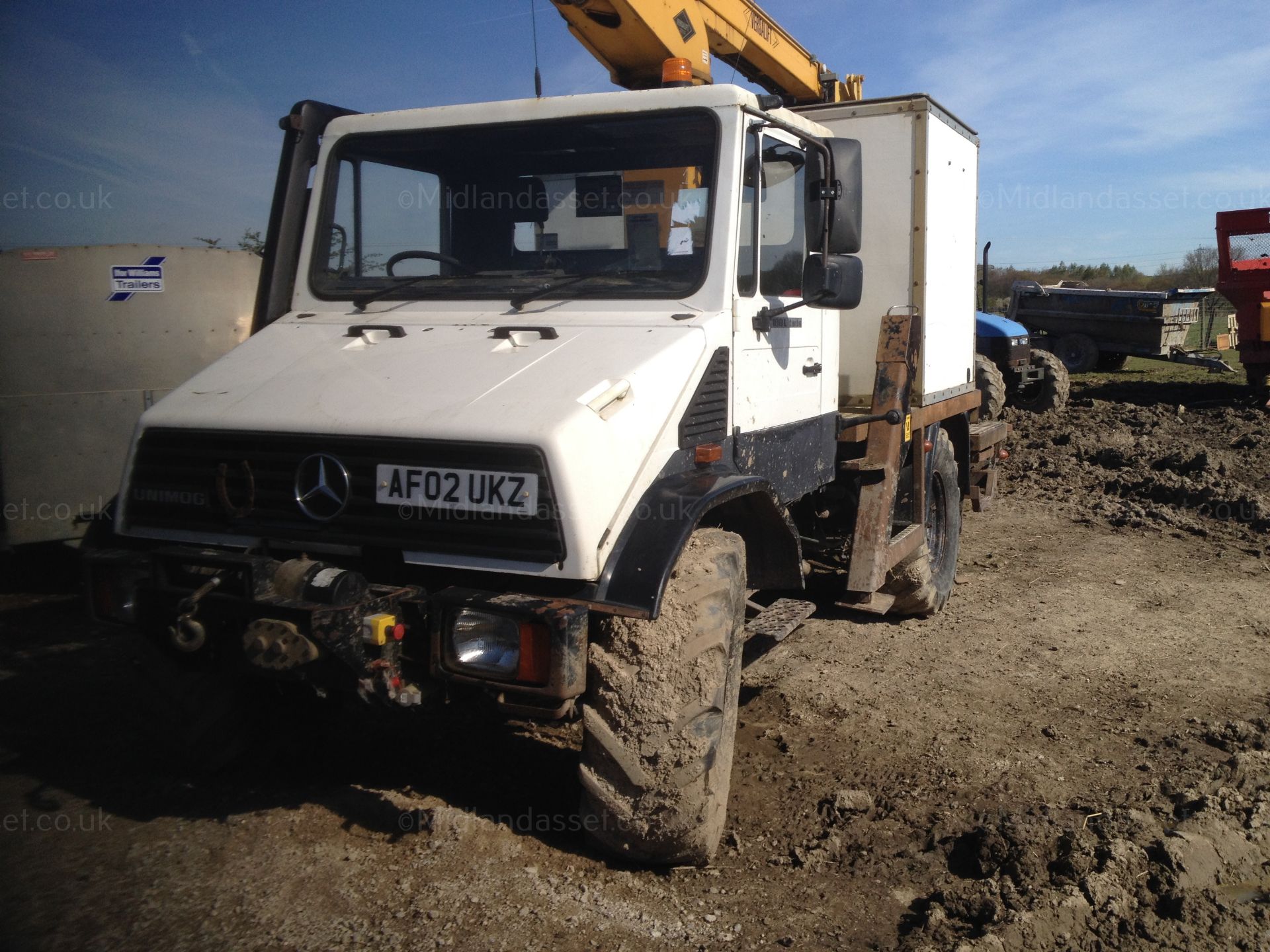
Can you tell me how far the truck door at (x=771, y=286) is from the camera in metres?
3.67

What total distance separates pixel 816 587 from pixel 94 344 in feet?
17.5

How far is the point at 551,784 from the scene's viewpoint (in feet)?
12.6

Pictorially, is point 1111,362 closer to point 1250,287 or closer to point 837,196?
point 1250,287

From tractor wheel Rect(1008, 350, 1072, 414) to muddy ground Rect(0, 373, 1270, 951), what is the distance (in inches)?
369

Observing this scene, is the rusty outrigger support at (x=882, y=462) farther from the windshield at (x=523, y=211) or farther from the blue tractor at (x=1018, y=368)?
the blue tractor at (x=1018, y=368)

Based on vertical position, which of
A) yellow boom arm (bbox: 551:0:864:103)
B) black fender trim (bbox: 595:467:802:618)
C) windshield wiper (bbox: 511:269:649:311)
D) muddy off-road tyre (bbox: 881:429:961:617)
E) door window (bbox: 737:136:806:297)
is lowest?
muddy off-road tyre (bbox: 881:429:961:617)

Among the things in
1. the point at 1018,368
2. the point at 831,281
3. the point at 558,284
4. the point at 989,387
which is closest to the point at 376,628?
the point at 558,284

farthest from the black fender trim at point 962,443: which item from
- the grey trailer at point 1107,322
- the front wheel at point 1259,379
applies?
the grey trailer at point 1107,322

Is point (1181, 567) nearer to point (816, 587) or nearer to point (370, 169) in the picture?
point (816, 587)

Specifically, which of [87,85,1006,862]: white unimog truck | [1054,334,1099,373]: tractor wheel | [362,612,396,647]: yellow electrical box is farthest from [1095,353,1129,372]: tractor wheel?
[362,612,396,647]: yellow electrical box

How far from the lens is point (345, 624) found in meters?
2.76

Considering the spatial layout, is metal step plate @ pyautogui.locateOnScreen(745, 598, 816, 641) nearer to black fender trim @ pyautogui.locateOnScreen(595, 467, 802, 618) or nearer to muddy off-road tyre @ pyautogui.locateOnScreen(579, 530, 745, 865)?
black fender trim @ pyautogui.locateOnScreen(595, 467, 802, 618)

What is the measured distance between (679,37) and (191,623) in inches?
A: 156

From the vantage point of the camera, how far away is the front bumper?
9.04 feet
